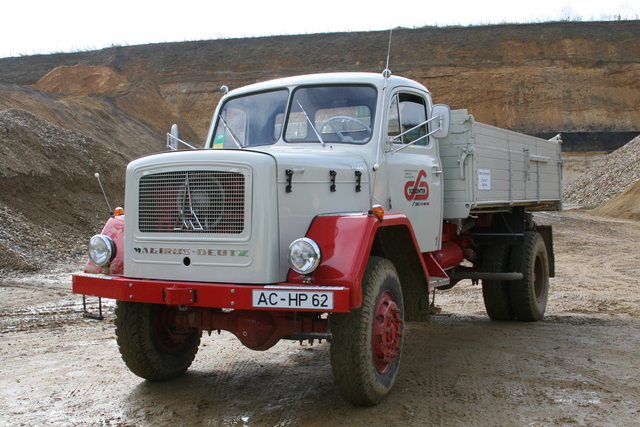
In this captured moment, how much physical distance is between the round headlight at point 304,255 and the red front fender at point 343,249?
0.12m

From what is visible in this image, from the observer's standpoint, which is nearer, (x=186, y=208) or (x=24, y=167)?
(x=186, y=208)

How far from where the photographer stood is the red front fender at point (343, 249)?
14.2ft

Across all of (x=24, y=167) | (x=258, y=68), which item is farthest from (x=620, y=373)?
(x=258, y=68)

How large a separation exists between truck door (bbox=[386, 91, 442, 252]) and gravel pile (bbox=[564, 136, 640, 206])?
2427 cm

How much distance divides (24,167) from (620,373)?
14.8m

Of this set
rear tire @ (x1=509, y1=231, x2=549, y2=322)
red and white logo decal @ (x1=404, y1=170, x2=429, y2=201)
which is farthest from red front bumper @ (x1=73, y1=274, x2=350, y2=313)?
rear tire @ (x1=509, y1=231, x2=549, y2=322)

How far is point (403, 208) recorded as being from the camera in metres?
5.79

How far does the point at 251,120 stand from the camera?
6.04 metres

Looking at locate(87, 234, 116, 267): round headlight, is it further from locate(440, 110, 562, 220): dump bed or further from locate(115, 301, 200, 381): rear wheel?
locate(440, 110, 562, 220): dump bed

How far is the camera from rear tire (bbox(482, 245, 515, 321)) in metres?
7.96

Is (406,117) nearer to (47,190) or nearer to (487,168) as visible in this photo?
(487,168)

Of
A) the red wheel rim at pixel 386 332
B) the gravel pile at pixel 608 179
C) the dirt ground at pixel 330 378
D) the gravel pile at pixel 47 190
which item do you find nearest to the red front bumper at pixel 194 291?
the red wheel rim at pixel 386 332

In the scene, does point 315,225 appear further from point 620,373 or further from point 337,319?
point 620,373

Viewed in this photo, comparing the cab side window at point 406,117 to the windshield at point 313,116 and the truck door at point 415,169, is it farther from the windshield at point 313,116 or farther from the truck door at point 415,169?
the windshield at point 313,116
